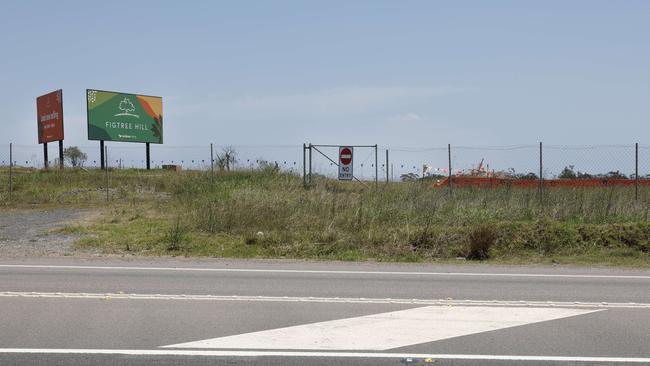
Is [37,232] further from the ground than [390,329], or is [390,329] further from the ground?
[37,232]

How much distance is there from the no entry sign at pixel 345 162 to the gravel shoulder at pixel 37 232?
342 inches

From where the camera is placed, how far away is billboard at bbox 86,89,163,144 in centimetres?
3916

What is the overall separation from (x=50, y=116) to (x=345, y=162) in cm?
2571

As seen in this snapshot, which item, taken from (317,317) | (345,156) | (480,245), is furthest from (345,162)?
(317,317)

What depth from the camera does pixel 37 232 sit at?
17.0 m

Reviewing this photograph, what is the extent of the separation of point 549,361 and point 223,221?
483 inches

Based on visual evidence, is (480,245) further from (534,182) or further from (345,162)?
(534,182)

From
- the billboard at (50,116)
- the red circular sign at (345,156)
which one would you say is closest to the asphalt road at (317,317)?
the red circular sign at (345,156)

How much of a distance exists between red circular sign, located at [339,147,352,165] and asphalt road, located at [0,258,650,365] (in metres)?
11.6

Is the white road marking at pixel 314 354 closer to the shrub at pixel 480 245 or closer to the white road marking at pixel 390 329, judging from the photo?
the white road marking at pixel 390 329

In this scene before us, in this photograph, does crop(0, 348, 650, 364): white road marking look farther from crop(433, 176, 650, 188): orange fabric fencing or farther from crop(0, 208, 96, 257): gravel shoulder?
crop(433, 176, 650, 188): orange fabric fencing

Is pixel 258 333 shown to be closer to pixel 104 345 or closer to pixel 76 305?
pixel 104 345

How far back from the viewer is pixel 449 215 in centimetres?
1733

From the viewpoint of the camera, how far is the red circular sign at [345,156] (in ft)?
74.6
